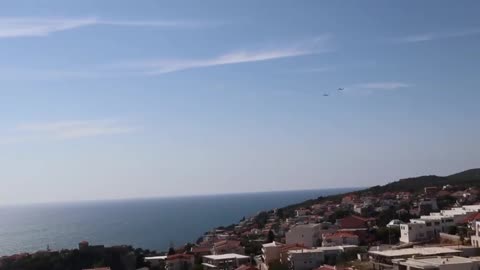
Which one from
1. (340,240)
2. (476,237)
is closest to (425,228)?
(340,240)

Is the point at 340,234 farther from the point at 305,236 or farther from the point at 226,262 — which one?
the point at 226,262

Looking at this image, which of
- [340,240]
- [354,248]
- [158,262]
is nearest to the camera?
[354,248]

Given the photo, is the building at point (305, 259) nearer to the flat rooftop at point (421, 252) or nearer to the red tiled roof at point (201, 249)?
the flat rooftop at point (421, 252)

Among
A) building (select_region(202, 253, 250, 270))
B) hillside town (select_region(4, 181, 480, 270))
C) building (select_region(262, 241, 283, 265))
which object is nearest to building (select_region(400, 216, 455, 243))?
hillside town (select_region(4, 181, 480, 270))

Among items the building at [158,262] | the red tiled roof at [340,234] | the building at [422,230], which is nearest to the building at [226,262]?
the building at [158,262]

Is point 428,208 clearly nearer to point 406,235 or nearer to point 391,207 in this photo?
point 391,207

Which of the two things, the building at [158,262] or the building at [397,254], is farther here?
the building at [158,262]

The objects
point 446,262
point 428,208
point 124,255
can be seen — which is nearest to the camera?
point 446,262

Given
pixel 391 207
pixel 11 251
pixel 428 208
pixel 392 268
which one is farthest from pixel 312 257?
pixel 11 251
